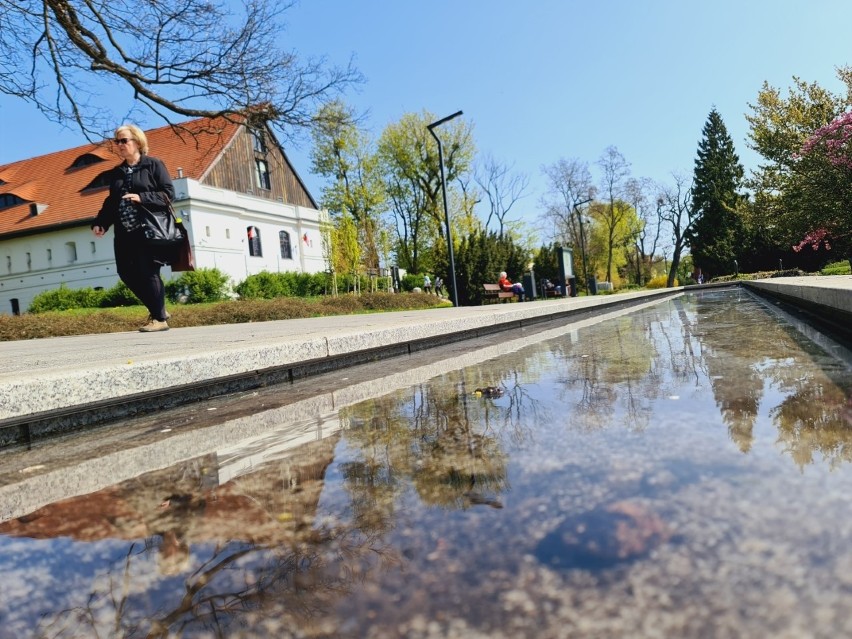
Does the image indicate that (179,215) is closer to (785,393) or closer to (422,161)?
(422,161)

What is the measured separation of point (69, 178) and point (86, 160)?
63.4 inches

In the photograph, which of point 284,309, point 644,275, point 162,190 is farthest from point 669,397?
point 644,275

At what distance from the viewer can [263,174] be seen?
4044 centimetres

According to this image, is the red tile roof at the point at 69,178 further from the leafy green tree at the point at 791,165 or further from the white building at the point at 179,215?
the leafy green tree at the point at 791,165

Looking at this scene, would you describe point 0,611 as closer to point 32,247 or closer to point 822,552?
point 822,552

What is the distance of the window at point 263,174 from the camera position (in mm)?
39844

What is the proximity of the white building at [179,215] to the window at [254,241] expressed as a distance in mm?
60

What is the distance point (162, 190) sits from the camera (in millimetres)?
6125

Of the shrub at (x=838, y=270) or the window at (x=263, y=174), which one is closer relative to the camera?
the shrub at (x=838, y=270)

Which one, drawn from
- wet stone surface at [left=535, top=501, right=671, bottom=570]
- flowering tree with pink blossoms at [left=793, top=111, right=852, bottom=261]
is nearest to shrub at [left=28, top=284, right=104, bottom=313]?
flowering tree with pink blossoms at [left=793, top=111, right=852, bottom=261]

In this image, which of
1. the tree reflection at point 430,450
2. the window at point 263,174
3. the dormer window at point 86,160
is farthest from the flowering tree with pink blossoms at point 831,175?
the dormer window at point 86,160

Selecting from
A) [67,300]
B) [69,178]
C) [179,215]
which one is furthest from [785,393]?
[69,178]

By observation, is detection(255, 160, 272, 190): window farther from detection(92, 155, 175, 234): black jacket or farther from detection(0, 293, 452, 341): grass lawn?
detection(92, 155, 175, 234): black jacket

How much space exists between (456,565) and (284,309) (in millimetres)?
14819
